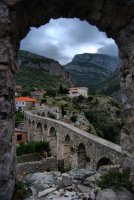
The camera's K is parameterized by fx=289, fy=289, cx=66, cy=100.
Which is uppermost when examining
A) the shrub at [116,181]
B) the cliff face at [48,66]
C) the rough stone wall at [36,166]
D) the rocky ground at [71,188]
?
the cliff face at [48,66]

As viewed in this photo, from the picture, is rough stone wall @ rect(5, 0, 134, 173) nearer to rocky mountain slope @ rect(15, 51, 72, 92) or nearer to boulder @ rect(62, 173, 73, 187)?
boulder @ rect(62, 173, 73, 187)

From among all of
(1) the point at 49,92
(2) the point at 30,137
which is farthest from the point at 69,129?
(1) the point at 49,92

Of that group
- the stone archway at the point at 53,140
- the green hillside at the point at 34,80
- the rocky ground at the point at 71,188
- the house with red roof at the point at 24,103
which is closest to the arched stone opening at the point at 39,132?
the stone archway at the point at 53,140

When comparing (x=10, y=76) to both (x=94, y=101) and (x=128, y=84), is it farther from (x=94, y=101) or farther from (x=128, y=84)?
(x=94, y=101)

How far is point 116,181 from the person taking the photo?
5156 mm

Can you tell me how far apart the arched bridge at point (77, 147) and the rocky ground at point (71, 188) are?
175 inches

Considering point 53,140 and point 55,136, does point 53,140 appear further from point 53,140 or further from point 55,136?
point 55,136

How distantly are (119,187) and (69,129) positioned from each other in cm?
1227

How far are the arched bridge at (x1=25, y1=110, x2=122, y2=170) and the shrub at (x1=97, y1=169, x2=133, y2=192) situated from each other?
494 centimetres

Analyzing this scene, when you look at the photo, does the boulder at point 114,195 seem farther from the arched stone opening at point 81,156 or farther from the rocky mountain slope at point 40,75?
the rocky mountain slope at point 40,75

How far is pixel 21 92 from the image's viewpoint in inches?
2822

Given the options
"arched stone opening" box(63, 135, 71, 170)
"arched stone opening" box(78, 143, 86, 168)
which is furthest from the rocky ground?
"arched stone opening" box(63, 135, 71, 170)

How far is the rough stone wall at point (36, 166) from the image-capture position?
1245 cm

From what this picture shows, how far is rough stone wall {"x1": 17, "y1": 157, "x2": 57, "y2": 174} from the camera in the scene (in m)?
12.4
